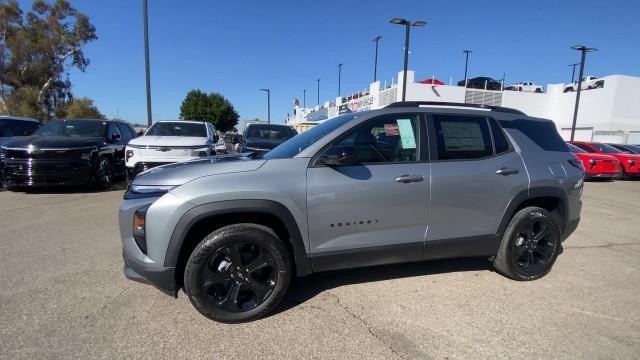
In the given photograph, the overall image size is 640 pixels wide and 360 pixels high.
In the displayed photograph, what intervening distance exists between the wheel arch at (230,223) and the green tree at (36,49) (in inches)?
1568

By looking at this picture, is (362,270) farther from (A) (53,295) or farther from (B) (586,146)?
(B) (586,146)

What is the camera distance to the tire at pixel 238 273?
8.92ft

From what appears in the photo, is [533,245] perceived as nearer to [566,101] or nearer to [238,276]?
[238,276]

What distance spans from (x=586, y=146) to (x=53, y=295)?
17.7 metres

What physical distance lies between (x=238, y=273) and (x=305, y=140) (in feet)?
4.33

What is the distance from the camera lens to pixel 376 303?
3.17 m

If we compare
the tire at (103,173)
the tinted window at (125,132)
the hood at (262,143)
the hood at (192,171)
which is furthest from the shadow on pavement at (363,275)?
the tinted window at (125,132)

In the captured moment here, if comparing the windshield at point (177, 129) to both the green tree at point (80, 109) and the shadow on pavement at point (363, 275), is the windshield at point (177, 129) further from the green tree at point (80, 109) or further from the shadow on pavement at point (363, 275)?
the green tree at point (80, 109)

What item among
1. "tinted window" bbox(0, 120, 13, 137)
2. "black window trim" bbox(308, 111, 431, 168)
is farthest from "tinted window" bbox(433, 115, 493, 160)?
"tinted window" bbox(0, 120, 13, 137)

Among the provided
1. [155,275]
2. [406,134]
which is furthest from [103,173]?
[406,134]

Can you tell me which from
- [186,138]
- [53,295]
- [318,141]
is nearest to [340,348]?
[318,141]

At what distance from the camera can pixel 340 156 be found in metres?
2.82

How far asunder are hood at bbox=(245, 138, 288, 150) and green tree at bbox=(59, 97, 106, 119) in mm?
40995

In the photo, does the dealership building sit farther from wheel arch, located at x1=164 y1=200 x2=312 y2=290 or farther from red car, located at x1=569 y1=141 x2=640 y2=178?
wheel arch, located at x1=164 y1=200 x2=312 y2=290
